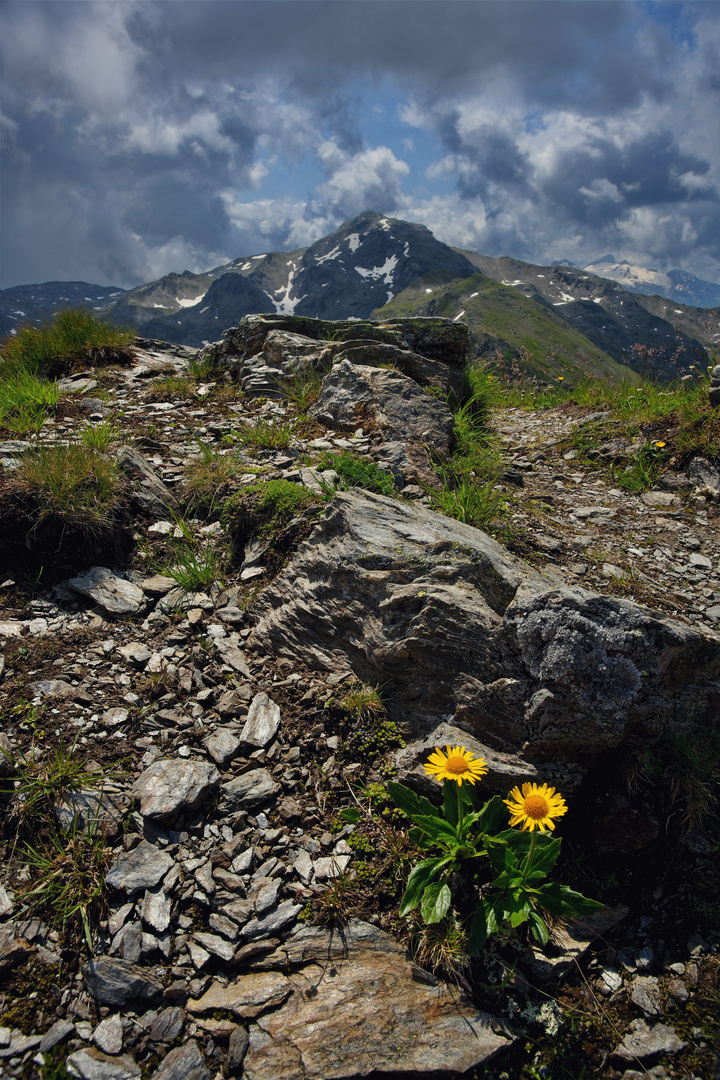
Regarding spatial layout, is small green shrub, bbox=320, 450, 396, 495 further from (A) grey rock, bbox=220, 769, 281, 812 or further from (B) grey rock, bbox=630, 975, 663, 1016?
(B) grey rock, bbox=630, 975, 663, 1016

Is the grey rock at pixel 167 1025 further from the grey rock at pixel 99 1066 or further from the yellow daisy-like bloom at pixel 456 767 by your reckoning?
the yellow daisy-like bloom at pixel 456 767

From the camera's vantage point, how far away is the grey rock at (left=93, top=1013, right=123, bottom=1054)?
2.81 m

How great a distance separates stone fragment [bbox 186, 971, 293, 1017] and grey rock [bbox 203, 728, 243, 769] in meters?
1.46

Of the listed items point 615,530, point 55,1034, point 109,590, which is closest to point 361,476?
point 109,590

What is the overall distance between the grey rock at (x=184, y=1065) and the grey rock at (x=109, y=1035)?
10.8 inches

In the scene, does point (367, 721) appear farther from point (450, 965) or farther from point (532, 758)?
point (450, 965)

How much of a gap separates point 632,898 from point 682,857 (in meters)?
0.55

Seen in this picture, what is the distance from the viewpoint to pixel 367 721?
457 centimetres

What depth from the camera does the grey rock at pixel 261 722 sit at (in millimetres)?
4469

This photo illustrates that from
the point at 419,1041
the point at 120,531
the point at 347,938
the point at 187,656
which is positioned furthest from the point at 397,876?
the point at 120,531

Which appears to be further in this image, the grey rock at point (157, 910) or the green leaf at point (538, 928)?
the grey rock at point (157, 910)

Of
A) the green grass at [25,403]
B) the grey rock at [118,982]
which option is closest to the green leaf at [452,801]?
the grey rock at [118,982]

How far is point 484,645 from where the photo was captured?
4.42 metres

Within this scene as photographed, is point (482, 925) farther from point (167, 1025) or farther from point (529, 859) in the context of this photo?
point (167, 1025)
